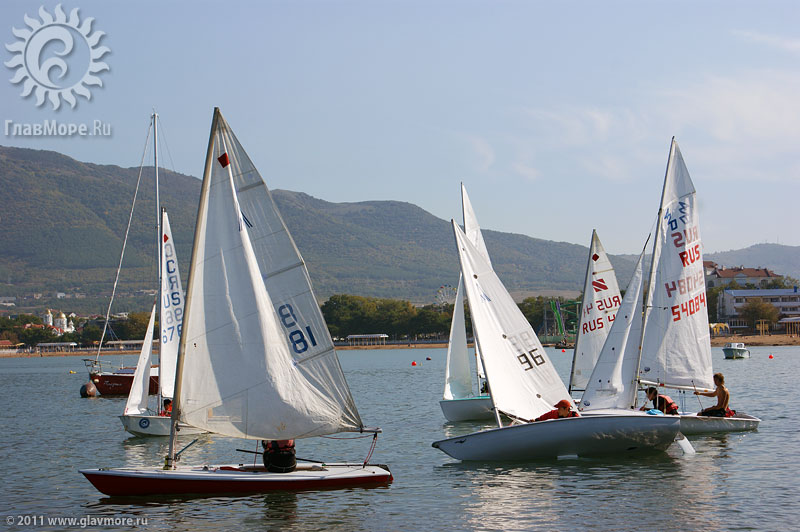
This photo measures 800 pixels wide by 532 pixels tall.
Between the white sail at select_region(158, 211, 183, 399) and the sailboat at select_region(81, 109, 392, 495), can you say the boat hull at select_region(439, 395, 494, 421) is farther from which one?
the sailboat at select_region(81, 109, 392, 495)

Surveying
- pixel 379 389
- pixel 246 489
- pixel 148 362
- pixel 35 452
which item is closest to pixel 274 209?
pixel 246 489

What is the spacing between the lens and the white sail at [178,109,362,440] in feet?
58.6

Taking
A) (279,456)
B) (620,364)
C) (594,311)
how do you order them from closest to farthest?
(279,456), (620,364), (594,311)

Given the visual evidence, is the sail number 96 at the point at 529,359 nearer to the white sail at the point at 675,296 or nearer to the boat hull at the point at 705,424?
the white sail at the point at 675,296

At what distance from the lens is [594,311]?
33.1 meters

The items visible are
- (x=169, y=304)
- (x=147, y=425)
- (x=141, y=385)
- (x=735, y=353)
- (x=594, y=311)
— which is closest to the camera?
(x=169, y=304)

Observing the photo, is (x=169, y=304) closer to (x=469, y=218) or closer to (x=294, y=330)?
(x=469, y=218)

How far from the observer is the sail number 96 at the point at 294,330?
18.1m

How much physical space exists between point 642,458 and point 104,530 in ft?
43.7

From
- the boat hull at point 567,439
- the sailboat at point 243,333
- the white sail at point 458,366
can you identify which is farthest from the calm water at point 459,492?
the white sail at point 458,366

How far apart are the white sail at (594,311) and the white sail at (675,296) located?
18.1 feet

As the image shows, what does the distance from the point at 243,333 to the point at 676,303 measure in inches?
571

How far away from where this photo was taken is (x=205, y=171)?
1777 centimetres

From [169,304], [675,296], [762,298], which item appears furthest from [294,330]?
[762,298]
